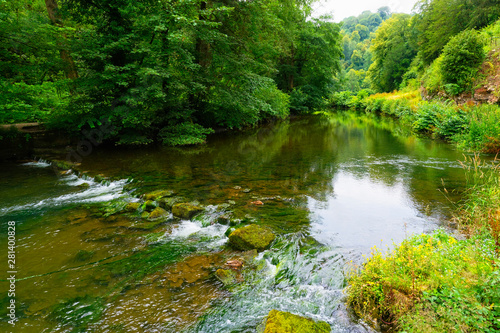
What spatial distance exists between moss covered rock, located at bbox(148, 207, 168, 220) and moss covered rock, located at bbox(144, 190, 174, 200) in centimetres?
68

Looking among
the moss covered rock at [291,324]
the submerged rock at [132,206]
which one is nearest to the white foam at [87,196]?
the submerged rock at [132,206]

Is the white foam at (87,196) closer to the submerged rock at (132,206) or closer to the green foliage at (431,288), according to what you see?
the submerged rock at (132,206)

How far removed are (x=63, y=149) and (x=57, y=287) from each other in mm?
10535

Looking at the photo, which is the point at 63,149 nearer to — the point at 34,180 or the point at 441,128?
the point at 34,180

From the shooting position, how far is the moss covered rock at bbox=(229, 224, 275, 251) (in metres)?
4.59

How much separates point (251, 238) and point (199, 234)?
1.19 m

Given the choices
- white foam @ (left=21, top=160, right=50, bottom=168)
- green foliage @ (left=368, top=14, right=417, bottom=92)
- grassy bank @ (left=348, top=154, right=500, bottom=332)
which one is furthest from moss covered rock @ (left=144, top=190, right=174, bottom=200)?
green foliage @ (left=368, top=14, right=417, bottom=92)

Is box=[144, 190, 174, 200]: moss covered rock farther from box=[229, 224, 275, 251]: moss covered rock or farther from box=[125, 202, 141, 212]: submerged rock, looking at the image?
box=[229, 224, 275, 251]: moss covered rock

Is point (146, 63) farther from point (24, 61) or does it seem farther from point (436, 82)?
point (436, 82)

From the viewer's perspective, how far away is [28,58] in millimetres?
9352

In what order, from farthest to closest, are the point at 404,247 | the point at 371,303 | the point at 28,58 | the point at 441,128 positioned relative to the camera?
the point at 441,128 → the point at 28,58 → the point at 404,247 → the point at 371,303

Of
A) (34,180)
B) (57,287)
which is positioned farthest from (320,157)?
(34,180)

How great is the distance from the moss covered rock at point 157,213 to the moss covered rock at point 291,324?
12.3ft

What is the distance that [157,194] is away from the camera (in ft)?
22.4
